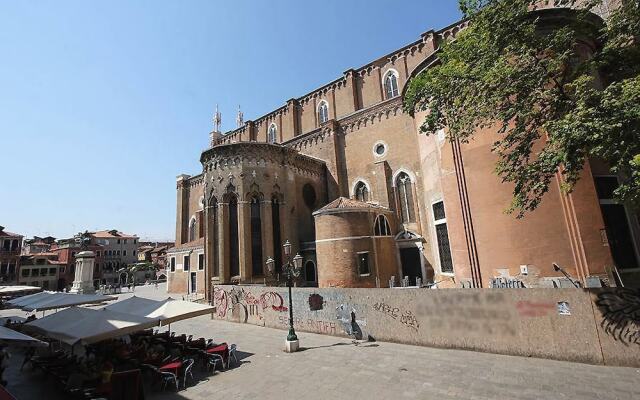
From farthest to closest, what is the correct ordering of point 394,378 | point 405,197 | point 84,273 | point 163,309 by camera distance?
point 84,273 < point 405,197 < point 163,309 < point 394,378

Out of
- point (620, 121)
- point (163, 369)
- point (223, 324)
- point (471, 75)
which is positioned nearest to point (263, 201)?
point (223, 324)

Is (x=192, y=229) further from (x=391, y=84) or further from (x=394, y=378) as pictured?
(x=394, y=378)

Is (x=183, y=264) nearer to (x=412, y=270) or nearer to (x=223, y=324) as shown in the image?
(x=223, y=324)

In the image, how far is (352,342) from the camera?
1128 centimetres

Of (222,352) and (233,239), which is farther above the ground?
(233,239)

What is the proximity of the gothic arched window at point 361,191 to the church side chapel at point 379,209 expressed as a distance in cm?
12

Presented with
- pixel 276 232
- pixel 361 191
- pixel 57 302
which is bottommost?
pixel 57 302

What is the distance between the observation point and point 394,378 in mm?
7723

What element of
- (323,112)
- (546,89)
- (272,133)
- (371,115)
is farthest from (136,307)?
(272,133)

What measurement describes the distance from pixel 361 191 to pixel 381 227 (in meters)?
5.38

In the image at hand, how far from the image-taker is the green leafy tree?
6.46 metres

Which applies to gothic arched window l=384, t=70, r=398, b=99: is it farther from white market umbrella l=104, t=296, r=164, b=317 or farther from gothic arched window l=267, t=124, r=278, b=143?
white market umbrella l=104, t=296, r=164, b=317

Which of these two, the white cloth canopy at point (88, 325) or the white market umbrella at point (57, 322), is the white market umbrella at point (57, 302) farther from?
Answer: the white cloth canopy at point (88, 325)

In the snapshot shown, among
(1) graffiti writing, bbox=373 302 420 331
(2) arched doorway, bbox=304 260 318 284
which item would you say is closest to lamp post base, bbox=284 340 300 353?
(1) graffiti writing, bbox=373 302 420 331
